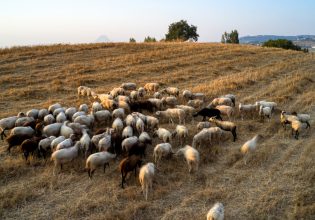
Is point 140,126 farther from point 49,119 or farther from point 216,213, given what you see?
point 216,213

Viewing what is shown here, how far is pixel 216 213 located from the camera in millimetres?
7520

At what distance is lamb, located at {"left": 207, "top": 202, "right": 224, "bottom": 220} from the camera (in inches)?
294

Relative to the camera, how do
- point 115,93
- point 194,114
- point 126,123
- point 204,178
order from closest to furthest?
point 204,178
point 126,123
point 194,114
point 115,93

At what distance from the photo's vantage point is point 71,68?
2431 centimetres

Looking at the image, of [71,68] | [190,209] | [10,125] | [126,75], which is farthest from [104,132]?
[71,68]

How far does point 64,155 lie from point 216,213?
4644 mm

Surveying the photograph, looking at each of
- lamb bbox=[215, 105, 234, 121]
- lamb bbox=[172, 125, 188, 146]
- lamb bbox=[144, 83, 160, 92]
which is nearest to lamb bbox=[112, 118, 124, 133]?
lamb bbox=[172, 125, 188, 146]

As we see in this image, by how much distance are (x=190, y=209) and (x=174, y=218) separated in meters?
0.51

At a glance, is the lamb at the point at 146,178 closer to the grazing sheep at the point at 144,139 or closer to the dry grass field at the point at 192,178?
the dry grass field at the point at 192,178

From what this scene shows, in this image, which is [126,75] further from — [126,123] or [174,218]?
[174,218]

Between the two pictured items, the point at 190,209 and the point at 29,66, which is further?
the point at 29,66

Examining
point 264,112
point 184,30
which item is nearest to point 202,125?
point 264,112

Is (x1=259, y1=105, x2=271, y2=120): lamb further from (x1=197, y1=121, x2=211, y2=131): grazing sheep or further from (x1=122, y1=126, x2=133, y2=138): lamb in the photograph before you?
(x1=122, y1=126, x2=133, y2=138): lamb

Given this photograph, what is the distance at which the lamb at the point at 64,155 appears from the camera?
32.3ft
